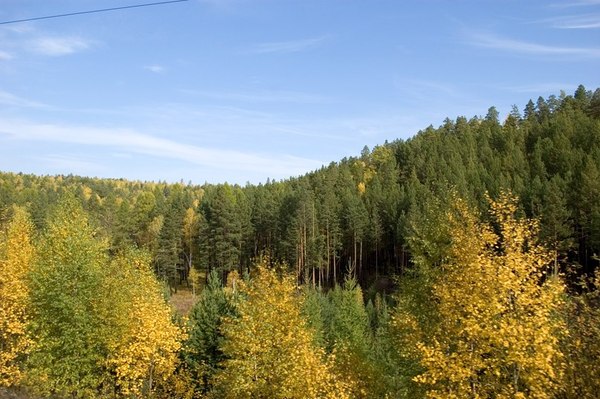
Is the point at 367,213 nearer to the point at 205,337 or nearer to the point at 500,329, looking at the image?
the point at 205,337

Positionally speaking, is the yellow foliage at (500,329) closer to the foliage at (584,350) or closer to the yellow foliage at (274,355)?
the foliage at (584,350)

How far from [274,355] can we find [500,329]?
10625 millimetres

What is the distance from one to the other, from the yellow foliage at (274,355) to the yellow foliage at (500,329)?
593 cm

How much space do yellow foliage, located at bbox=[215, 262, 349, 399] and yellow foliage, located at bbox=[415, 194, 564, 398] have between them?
19.4ft

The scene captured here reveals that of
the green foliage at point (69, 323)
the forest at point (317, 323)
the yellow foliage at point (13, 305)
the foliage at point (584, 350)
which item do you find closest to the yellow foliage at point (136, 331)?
the forest at point (317, 323)

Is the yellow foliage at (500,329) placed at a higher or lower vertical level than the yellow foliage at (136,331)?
higher

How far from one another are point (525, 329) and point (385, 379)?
15.2m

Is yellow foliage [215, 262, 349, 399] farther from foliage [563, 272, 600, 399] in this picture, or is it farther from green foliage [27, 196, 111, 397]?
foliage [563, 272, 600, 399]

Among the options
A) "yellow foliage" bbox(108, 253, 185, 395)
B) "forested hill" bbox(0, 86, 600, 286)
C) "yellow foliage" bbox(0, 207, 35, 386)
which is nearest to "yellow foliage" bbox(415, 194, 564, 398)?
"yellow foliage" bbox(108, 253, 185, 395)

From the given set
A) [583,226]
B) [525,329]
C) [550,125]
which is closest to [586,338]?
[525,329]

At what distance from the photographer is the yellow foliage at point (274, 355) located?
1844 centimetres

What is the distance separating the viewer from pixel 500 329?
11570 millimetres

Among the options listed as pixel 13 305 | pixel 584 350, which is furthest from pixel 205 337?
pixel 584 350

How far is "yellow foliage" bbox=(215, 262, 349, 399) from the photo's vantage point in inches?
726
